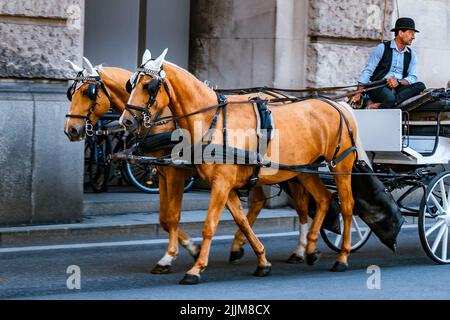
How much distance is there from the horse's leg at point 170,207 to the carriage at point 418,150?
1.85m

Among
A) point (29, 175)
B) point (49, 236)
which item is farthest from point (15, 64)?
point (49, 236)

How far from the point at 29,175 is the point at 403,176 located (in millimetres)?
4166

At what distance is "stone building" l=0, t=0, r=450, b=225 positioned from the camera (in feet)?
36.1

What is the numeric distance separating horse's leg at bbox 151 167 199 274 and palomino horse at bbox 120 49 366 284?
44 centimetres

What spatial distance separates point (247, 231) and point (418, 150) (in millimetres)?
2419

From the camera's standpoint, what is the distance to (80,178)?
11406mm

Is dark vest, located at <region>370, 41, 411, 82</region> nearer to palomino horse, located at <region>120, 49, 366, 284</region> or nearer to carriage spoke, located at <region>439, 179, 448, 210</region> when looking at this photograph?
palomino horse, located at <region>120, 49, 366, 284</region>

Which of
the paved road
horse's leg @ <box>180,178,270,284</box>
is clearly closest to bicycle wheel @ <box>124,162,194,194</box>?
the paved road

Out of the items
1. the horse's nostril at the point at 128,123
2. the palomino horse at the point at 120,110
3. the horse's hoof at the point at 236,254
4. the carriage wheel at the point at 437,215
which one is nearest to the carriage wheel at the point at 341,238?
the carriage wheel at the point at 437,215

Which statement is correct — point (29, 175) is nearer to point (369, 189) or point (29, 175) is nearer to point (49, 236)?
point (49, 236)

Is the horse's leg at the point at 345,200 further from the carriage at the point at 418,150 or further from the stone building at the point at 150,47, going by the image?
the stone building at the point at 150,47

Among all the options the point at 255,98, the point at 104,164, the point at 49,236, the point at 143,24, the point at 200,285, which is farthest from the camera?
the point at 143,24

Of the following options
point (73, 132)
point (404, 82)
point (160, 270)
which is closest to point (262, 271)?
point (160, 270)

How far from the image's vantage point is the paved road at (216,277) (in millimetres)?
7934
